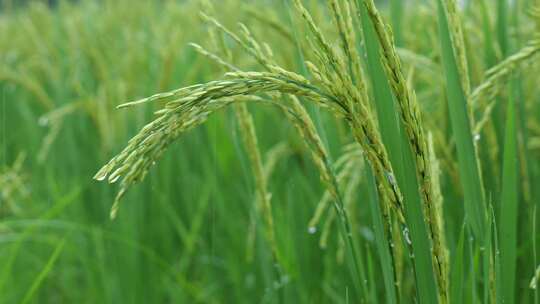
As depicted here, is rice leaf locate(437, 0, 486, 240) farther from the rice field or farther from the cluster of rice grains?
the cluster of rice grains

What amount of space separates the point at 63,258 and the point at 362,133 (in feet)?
6.35

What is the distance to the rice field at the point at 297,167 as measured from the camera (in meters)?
0.77

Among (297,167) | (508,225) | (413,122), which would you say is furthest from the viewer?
(297,167)

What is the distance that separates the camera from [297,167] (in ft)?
7.41

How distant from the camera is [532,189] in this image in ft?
5.39

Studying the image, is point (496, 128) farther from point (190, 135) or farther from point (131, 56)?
point (131, 56)

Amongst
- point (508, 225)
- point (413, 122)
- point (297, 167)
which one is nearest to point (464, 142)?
point (508, 225)

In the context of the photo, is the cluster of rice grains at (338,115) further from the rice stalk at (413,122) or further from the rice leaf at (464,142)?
the rice leaf at (464,142)

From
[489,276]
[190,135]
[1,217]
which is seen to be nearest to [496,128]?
[489,276]

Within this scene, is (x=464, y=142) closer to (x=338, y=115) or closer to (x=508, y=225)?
(x=508, y=225)

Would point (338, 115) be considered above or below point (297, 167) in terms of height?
Answer: above

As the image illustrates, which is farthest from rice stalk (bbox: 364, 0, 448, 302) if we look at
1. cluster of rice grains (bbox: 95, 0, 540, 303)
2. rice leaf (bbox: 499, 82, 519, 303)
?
rice leaf (bbox: 499, 82, 519, 303)

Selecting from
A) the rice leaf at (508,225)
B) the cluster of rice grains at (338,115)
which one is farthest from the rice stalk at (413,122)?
the rice leaf at (508,225)

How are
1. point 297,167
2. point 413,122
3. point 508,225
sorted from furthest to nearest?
point 297,167, point 508,225, point 413,122
